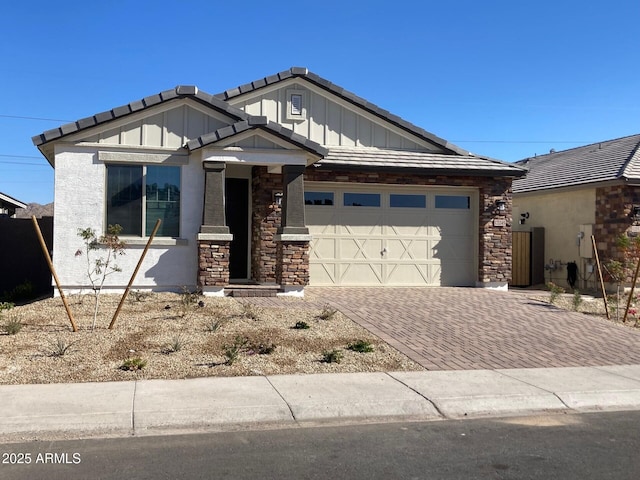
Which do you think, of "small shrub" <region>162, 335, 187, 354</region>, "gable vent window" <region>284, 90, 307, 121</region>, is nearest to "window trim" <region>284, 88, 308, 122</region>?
"gable vent window" <region>284, 90, 307, 121</region>

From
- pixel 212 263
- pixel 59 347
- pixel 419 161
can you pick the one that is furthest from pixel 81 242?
pixel 419 161

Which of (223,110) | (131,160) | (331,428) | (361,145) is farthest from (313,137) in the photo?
(331,428)

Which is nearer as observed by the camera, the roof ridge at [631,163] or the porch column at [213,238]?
the porch column at [213,238]

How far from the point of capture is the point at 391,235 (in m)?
16.1

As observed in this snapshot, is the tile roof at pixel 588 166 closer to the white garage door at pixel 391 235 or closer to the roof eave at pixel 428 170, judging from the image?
the roof eave at pixel 428 170

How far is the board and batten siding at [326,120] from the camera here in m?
16.0

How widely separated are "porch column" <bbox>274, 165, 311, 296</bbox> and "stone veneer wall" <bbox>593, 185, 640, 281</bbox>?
8.86m

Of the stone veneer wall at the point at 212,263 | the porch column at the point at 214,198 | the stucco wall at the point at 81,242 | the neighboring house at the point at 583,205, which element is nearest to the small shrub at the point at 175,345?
the stone veneer wall at the point at 212,263

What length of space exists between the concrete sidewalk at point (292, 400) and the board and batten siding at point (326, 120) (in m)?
9.37

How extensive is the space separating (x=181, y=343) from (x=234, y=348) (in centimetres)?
105

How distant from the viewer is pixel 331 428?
610 cm

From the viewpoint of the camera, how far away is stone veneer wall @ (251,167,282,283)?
14156 millimetres

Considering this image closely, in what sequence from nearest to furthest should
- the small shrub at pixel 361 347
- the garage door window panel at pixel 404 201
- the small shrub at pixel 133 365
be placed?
the small shrub at pixel 133 365 < the small shrub at pixel 361 347 < the garage door window panel at pixel 404 201

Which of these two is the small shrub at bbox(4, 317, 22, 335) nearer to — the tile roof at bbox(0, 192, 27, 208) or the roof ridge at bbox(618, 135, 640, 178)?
the roof ridge at bbox(618, 135, 640, 178)
